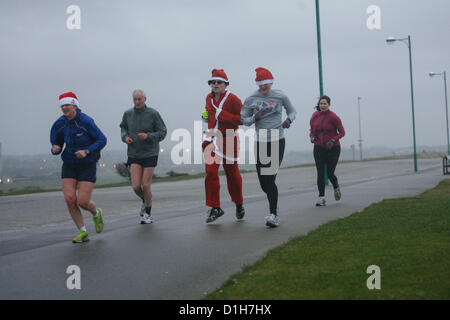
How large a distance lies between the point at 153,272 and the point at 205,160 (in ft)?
11.9

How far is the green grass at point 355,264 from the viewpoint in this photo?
4246mm

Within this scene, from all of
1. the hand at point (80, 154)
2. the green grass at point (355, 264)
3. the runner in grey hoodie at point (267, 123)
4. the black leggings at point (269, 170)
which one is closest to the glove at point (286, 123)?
the runner in grey hoodie at point (267, 123)

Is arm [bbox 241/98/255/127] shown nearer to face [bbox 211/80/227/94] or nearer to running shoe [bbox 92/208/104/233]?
face [bbox 211/80/227/94]

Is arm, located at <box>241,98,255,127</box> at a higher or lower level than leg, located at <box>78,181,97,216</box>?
higher

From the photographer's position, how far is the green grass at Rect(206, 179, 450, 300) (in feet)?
13.9

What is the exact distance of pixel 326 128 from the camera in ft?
38.4

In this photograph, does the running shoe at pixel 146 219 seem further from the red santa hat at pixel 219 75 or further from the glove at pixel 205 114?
the red santa hat at pixel 219 75

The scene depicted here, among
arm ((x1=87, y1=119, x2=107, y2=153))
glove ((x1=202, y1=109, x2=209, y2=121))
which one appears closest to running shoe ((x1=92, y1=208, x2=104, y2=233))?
arm ((x1=87, y1=119, x2=107, y2=153))

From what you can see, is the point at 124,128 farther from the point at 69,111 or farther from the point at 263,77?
the point at 263,77

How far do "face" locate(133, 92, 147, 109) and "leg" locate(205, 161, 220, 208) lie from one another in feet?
4.84

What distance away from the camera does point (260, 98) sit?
28.0 ft

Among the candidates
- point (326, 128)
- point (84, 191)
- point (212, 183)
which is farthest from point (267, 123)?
point (326, 128)
